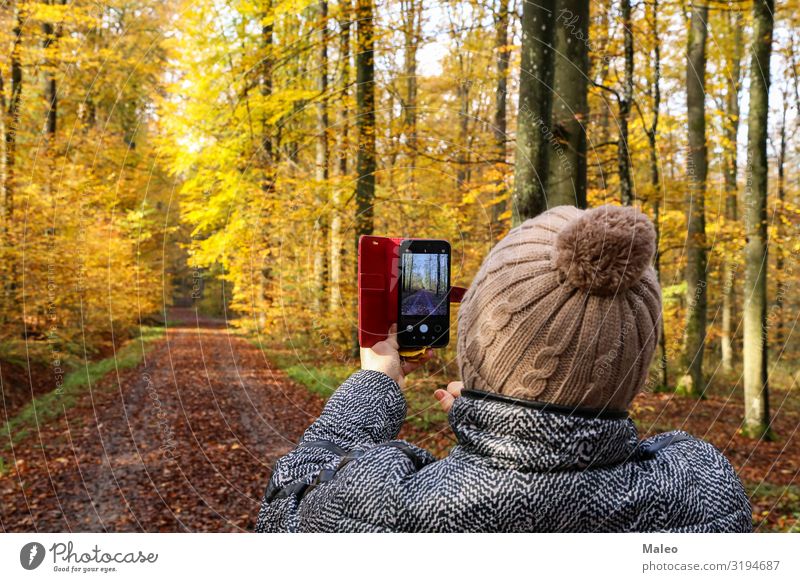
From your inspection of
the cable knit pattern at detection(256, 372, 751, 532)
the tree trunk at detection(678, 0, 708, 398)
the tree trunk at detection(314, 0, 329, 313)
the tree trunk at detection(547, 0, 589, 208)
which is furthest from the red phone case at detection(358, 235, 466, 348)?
the tree trunk at detection(678, 0, 708, 398)

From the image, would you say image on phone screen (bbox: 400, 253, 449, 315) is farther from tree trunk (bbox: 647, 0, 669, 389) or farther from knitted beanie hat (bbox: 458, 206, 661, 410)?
tree trunk (bbox: 647, 0, 669, 389)

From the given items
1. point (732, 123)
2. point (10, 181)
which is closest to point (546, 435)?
point (10, 181)

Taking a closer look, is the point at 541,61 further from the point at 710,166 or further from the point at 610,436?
the point at 710,166

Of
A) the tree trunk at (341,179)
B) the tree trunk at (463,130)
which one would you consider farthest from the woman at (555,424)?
the tree trunk at (341,179)

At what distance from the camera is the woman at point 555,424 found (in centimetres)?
103

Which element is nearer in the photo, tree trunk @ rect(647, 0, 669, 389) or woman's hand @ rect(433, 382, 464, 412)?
woman's hand @ rect(433, 382, 464, 412)

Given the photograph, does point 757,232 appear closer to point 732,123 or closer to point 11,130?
point 732,123

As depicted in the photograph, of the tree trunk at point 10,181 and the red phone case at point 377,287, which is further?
the tree trunk at point 10,181

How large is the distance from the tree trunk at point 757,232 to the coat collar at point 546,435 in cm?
558

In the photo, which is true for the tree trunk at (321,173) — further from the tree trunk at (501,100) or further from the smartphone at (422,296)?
the smartphone at (422,296)

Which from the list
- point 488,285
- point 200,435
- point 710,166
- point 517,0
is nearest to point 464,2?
point 517,0

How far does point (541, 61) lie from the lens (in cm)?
289

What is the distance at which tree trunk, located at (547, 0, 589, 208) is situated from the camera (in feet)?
10.2

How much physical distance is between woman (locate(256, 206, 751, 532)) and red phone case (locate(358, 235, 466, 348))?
431mm
